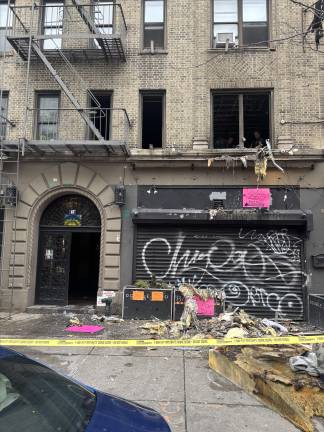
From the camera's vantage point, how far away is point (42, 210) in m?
12.4

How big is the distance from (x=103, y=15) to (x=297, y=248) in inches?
400

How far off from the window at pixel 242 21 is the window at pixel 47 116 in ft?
19.2

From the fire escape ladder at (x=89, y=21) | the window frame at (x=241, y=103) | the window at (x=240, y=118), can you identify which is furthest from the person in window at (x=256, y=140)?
the fire escape ladder at (x=89, y=21)

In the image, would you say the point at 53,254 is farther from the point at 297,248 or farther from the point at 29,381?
the point at 29,381

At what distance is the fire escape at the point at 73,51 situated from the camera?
11.5 meters

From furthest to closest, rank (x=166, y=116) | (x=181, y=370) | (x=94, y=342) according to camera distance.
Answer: (x=166, y=116) < (x=181, y=370) < (x=94, y=342)

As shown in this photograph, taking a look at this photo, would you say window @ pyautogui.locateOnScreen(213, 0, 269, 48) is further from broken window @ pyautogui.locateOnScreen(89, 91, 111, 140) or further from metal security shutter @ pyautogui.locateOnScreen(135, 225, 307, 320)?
metal security shutter @ pyautogui.locateOnScreen(135, 225, 307, 320)

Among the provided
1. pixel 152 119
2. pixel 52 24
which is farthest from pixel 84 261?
pixel 52 24

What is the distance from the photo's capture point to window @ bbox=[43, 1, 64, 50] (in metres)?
12.8

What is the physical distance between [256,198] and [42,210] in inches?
276

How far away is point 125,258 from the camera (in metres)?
11.7

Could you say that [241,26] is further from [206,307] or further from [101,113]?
[206,307]

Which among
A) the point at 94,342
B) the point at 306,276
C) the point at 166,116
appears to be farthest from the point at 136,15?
the point at 94,342

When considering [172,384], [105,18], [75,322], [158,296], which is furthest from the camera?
[105,18]
